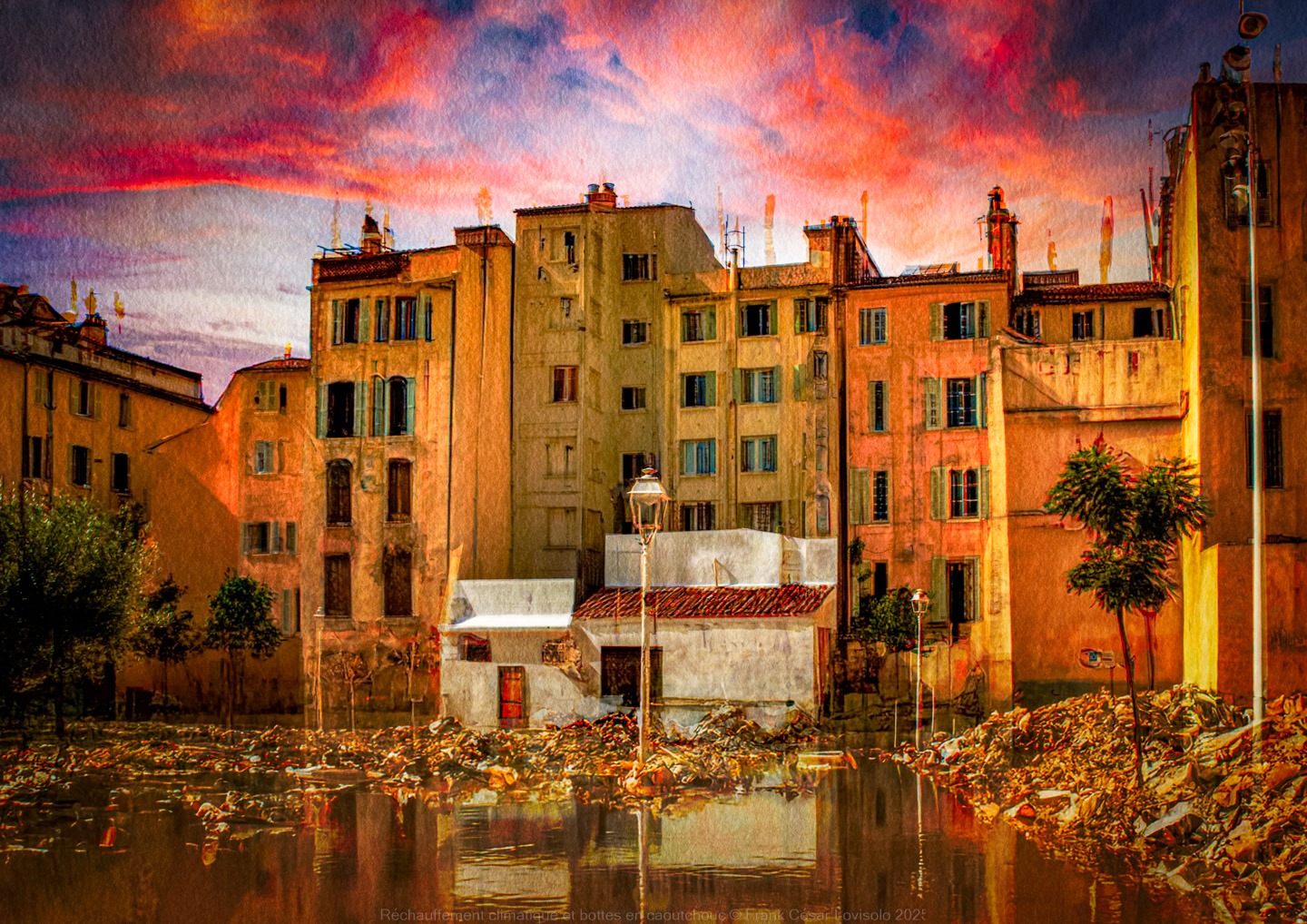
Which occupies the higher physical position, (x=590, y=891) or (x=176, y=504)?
(x=176, y=504)

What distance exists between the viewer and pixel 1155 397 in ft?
113

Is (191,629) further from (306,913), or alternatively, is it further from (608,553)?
(306,913)

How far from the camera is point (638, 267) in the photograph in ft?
142

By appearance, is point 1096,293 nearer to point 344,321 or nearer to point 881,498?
point 881,498

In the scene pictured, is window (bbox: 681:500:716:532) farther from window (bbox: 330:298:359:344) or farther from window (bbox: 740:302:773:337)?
window (bbox: 330:298:359:344)

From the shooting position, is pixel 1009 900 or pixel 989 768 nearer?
pixel 1009 900

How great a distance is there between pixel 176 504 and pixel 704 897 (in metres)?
35.0

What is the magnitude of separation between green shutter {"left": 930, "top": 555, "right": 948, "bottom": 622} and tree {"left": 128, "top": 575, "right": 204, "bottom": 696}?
2322cm

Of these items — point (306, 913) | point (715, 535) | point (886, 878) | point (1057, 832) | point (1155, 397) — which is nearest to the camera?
point (306, 913)

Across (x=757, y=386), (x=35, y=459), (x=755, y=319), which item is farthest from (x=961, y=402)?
(x=35, y=459)

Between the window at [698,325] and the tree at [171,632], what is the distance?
60.8 feet

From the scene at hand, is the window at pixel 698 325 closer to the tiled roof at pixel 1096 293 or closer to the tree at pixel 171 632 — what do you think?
the tiled roof at pixel 1096 293

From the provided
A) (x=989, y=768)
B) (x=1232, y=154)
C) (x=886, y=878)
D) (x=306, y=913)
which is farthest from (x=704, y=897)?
(x=1232, y=154)

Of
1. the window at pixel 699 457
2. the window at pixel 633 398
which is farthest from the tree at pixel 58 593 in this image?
the window at pixel 699 457
